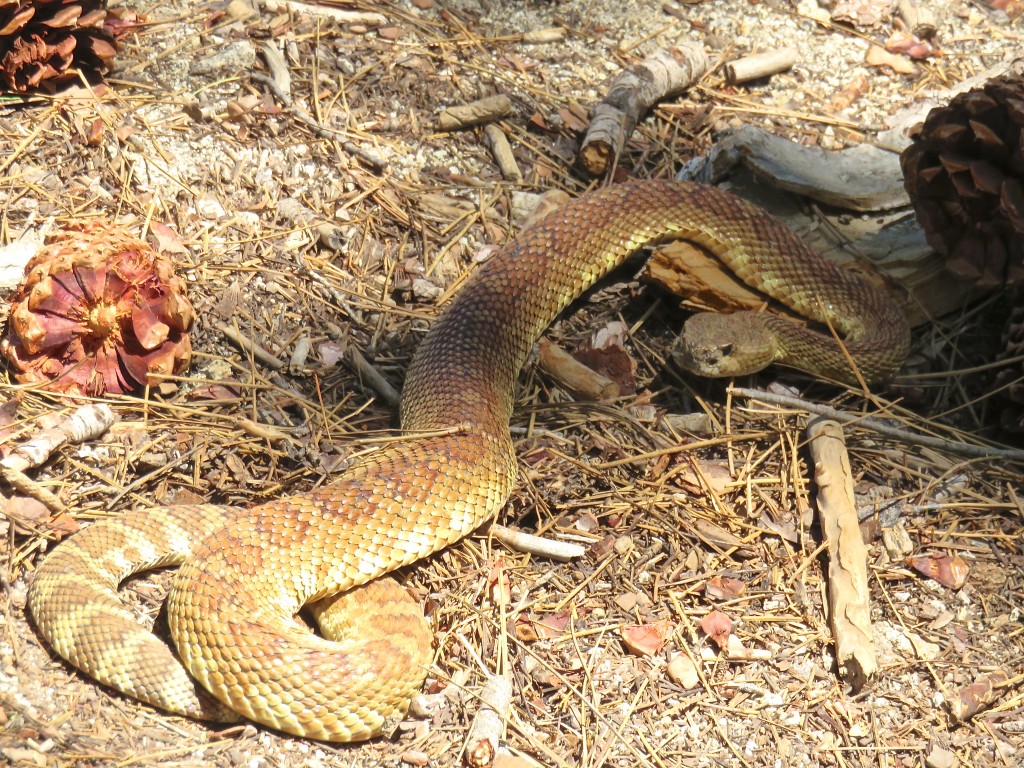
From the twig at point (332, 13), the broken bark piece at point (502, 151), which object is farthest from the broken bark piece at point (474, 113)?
the twig at point (332, 13)

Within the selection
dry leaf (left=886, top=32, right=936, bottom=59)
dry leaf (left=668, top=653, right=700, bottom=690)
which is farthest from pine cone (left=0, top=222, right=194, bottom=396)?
dry leaf (left=886, top=32, right=936, bottom=59)

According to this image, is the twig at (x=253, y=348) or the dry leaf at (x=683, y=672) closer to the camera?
the dry leaf at (x=683, y=672)

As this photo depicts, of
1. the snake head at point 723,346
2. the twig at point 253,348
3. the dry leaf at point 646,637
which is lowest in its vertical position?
the dry leaf at point 646,637

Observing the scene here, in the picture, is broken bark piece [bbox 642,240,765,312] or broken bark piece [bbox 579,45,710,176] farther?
broken bark piece [bbox 579,45,710,176]

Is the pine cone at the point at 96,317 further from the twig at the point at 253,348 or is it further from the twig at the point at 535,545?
the twig at the point at 535,545

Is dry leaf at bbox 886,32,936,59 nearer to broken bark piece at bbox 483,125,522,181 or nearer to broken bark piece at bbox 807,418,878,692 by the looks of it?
broken bark piece at bbox 483,125,522,181

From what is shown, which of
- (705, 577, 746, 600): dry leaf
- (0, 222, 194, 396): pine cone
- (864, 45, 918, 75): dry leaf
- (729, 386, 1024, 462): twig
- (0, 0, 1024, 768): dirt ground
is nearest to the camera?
(0, 0, 1024, 768): dirt ground
